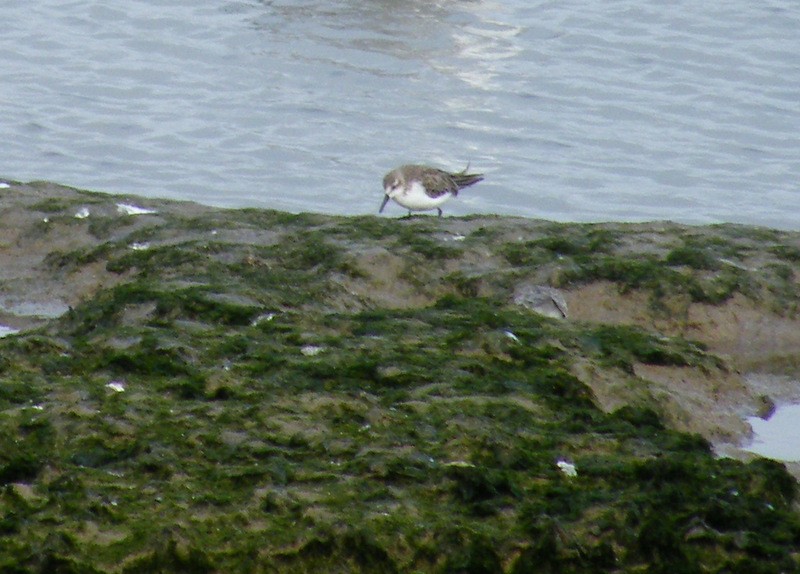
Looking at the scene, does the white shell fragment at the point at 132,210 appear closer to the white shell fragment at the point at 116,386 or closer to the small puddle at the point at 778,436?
the white shell fragment at the point at 116,386

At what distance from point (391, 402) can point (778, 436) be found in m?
1.67

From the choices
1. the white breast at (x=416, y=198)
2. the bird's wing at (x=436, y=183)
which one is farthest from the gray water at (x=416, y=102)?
the white breast at (x=416, y=198)

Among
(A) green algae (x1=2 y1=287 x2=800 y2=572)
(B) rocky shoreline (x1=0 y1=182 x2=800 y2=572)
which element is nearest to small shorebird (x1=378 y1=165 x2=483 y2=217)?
(B) rocky shoreline (x1=0 y1=182 x2=800 y2=572)

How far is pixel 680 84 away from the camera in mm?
13312

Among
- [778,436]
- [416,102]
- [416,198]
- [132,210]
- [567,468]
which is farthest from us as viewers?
[416,102]

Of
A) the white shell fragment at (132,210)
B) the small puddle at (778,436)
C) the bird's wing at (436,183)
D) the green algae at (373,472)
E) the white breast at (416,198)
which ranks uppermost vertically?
the bird's wing at (436,183)

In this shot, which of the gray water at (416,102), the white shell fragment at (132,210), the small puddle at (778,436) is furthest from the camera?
the gray water at (416,102)

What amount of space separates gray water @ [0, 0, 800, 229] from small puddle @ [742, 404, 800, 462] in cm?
552

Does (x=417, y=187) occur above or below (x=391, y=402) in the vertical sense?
above

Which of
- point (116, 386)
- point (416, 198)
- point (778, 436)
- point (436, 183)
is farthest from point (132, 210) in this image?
point (778, 436)

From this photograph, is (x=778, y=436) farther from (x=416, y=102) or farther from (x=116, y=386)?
(x=416, y=102)

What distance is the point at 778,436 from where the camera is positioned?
461 cm

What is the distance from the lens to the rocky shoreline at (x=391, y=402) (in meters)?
2.89

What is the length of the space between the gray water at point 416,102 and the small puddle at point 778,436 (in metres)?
5.52
